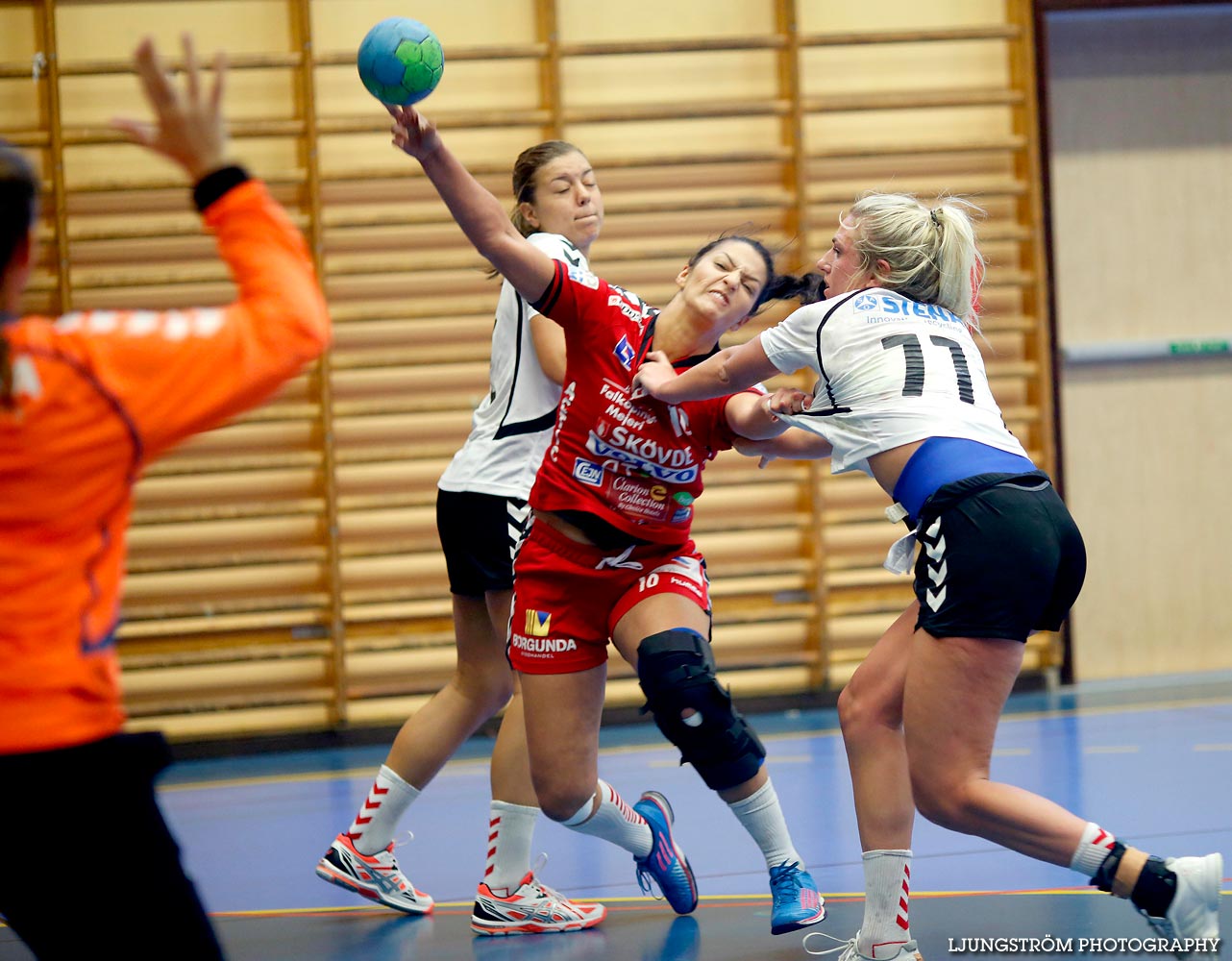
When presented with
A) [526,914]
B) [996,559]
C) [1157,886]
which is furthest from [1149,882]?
[526,914]

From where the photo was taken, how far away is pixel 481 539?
10.9 feet

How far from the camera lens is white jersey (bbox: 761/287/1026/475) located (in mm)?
2459

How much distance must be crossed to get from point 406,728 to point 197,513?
9.14 feet

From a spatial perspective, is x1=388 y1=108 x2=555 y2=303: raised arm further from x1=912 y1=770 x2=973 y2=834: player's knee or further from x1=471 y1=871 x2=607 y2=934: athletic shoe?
x1=471 y1=871 x2=607 y2=934: athletic shoe

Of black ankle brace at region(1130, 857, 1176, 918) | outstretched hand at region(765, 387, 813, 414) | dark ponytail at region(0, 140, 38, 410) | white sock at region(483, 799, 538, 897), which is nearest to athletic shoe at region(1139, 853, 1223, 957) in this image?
black ankle brace at region(1130, 857, 1176, 918)

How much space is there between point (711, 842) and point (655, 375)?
5.53 feet

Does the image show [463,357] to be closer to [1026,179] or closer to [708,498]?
[708,498]

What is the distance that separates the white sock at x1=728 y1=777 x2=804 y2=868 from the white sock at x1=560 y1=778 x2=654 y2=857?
0.28 metres

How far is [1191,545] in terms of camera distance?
6715 mm

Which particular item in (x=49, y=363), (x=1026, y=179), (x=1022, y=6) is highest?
(x=1022, y=6)

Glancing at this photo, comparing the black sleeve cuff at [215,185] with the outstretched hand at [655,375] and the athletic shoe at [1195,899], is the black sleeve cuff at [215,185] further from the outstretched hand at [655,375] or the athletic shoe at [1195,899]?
the athletic shoe at [1195,899]

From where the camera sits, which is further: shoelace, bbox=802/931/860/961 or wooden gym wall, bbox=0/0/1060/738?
wooden gym wall, bbox=0/0/1060/738

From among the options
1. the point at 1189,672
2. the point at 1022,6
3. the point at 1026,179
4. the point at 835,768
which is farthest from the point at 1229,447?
the point at 835,768
